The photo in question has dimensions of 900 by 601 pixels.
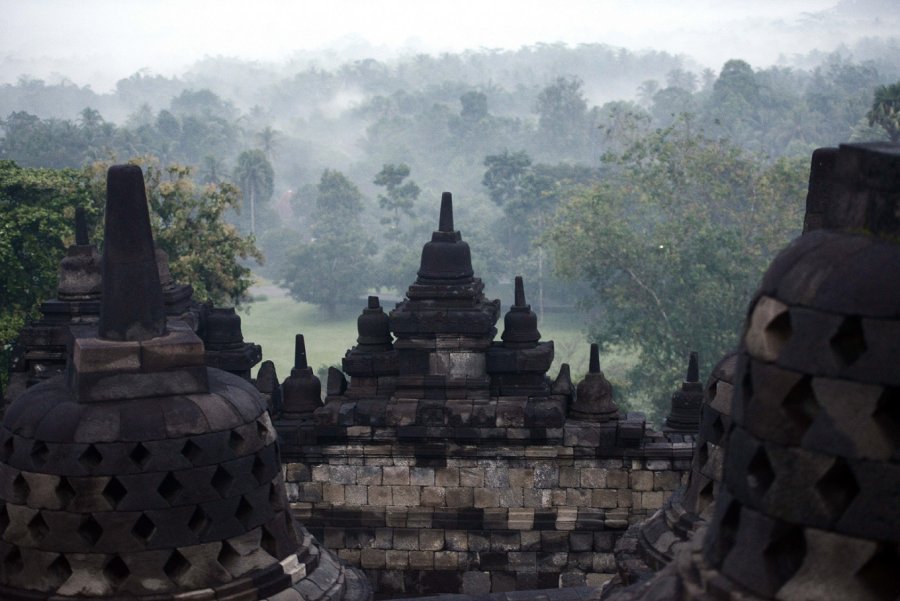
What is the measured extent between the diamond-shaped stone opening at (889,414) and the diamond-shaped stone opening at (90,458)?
491 cm

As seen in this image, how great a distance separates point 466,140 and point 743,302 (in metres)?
105

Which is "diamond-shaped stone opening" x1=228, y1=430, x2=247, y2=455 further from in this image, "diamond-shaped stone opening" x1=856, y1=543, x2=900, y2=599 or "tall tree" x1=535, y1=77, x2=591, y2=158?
"tall tree" x1=535, y1=77, x2=591, y2=158

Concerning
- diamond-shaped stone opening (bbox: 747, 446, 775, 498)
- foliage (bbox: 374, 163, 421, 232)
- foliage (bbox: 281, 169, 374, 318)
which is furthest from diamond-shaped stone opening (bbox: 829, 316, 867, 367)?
foliage (bbox: 374, 163, 421, 232)

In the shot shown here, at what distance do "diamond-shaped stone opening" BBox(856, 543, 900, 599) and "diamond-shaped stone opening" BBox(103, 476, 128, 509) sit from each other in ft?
15.3

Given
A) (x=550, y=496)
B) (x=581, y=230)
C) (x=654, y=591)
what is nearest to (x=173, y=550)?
(x=654, y=591)

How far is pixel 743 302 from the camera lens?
4378cm

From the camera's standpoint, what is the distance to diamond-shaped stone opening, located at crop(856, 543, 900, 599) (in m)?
4.81

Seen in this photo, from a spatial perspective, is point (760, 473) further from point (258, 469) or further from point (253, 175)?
point (253, 175)

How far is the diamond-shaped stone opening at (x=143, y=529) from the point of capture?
7.93m

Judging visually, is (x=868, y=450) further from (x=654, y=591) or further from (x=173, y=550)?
(x=173, y=550)

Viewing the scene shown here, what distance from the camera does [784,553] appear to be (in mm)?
5031

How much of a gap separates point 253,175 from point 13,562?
304 ft

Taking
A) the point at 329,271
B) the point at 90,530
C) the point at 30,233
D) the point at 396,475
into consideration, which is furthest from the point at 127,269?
the point at 329,271

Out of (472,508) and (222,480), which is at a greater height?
(222,480)
